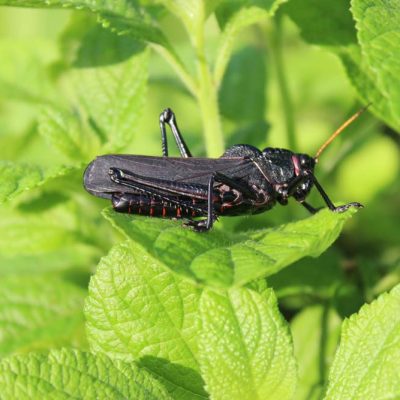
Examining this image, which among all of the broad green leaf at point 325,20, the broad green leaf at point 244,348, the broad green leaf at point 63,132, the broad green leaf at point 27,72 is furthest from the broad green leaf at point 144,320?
the broad green leaf at point 27,72

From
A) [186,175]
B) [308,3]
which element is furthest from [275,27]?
[186,175]

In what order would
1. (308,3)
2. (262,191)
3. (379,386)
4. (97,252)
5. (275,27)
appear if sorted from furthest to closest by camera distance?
(275,27)
(97,252)
(262,191)
(308,3)
(379,386)

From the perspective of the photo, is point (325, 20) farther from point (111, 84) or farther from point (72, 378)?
point (72, 378)

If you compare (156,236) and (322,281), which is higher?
(156,236)

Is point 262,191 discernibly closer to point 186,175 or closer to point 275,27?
point 186,175

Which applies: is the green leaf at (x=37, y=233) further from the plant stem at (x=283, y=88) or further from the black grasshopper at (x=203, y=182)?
the plant stem at (x=283, y=88)

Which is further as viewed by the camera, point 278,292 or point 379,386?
point 278,292
